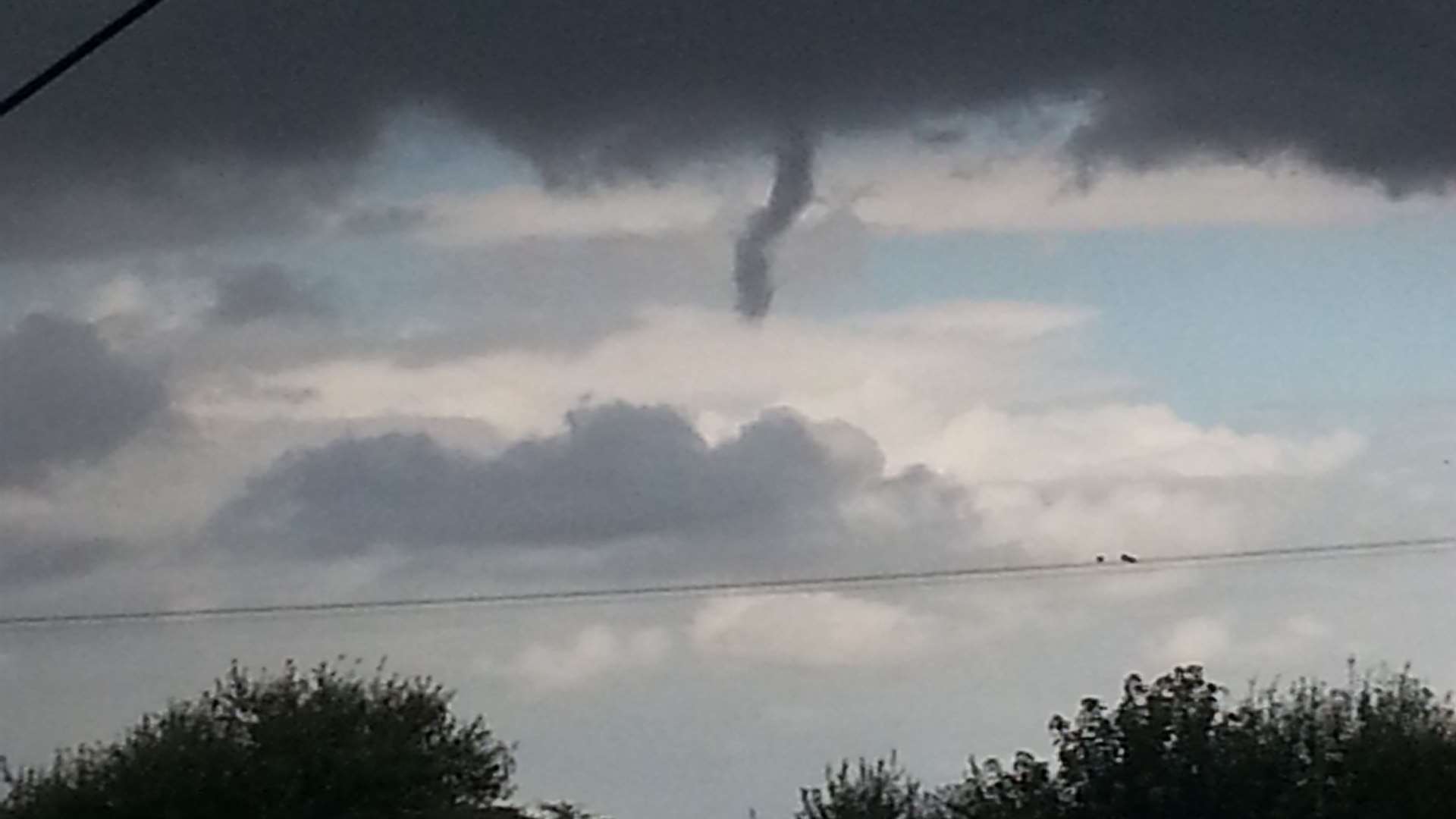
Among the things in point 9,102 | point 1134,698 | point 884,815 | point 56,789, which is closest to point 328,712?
point 56,789

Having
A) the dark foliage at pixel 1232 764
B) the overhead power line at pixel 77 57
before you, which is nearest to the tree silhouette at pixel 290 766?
the dark foliage at pixel 1232 764

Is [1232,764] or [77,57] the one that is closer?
[77,57]

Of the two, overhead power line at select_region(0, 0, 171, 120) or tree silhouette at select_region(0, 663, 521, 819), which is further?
tree silhouette at select_region(0, 663, 521, 819)

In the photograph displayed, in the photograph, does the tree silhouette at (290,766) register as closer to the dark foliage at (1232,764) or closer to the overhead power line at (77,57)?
the dark foliage at (1232,764)

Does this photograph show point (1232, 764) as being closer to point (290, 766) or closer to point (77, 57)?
point (290, 766)

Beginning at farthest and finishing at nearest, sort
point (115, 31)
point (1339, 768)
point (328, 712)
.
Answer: point (328, 712) → point (1339, 768) → point (115, 31)

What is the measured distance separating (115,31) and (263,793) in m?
52.3

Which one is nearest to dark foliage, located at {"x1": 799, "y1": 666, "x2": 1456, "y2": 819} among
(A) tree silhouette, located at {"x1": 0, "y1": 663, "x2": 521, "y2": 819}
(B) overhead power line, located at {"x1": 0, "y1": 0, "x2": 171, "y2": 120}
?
(A) tree silhouette, located at {"x1": 0, "y1": 663, "x2": 521, "y2": 819}

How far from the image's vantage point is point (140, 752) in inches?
2530

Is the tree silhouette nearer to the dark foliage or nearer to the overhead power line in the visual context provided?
the dark foliage

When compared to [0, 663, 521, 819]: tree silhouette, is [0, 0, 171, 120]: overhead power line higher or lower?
lower

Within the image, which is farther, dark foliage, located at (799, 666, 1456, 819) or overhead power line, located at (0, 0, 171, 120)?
dark foliage, located at (799, 666, 1456, 819)

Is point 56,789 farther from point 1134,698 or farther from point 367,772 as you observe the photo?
point 1134,698

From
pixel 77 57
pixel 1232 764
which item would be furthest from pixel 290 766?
pixel 77 57
